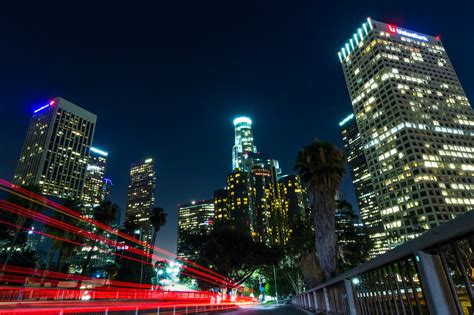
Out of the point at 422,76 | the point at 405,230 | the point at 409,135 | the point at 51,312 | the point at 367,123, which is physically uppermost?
the point at 422,76

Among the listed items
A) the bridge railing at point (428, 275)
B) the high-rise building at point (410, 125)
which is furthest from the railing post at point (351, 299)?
the high-rise building at point (410, 125)

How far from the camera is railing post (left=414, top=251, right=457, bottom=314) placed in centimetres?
343

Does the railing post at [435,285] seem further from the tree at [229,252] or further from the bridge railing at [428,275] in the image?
the tree at [229,252]

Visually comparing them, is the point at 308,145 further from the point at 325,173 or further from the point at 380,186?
the point at 380,186

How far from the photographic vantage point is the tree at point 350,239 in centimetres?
3778

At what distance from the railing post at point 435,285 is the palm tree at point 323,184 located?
54.4 ft

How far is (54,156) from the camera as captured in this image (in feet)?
609

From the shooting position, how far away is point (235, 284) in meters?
54.3

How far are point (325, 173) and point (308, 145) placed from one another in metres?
3.00

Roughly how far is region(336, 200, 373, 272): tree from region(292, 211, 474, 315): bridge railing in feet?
106

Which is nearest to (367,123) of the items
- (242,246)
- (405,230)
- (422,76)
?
(422,76)

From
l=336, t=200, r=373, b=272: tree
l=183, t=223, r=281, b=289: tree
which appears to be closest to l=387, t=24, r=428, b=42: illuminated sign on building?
l=336, t=200, r=373, b=272: tree

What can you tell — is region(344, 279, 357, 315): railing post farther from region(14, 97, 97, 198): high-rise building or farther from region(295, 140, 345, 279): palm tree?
region(14, 97, 97, 198): high-rise building

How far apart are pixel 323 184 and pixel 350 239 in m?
22.3
